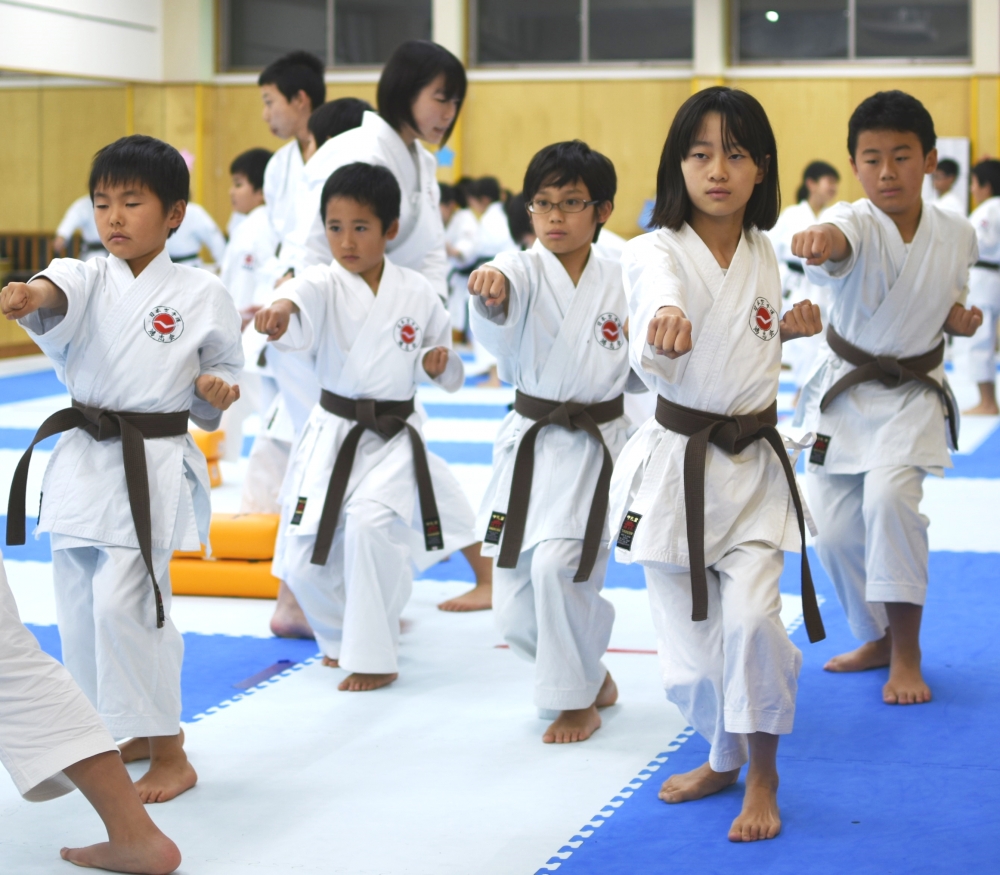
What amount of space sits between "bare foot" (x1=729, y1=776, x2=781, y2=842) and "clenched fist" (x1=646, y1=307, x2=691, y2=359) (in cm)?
90

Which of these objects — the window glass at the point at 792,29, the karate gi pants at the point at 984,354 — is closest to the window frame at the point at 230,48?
the window glass at the point at 792,29

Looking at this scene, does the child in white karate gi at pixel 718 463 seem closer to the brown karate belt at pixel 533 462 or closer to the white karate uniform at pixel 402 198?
the brown karate belt at pixel 533 462

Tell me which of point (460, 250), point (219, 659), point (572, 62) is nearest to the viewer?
point (219, 659)

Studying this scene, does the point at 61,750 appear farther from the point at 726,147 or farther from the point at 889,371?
the point at 889,371

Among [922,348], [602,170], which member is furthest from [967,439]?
[602,170]

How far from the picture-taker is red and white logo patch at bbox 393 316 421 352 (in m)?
3.72

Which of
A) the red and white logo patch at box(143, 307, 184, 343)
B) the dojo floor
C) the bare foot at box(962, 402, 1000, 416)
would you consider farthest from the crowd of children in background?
the bare foot at box(962, 402, 1000, 416)

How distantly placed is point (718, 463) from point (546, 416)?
2.37 ft

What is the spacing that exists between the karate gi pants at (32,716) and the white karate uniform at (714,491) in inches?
44.3

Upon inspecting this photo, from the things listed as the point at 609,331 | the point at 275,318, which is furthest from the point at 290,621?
the point at 609,331

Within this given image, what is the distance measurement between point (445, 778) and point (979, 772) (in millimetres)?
1179

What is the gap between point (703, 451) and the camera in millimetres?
2674

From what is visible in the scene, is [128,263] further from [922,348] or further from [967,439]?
[967,439]

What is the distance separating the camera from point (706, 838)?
258 cm
